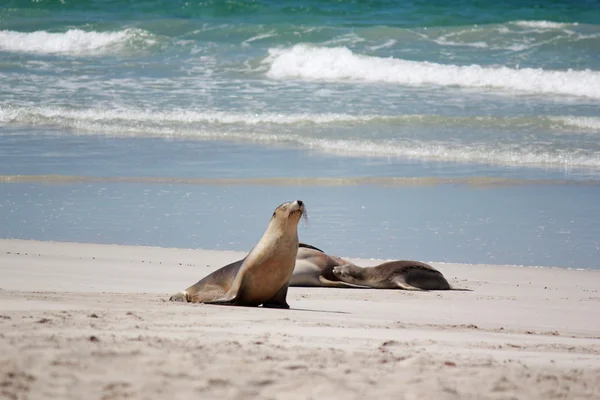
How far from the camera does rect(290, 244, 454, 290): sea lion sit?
825 centimetres

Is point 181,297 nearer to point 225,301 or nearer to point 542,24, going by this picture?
point 225,301

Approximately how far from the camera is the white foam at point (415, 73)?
2084 cm

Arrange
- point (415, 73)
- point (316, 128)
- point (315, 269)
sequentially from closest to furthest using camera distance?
point (315, 269) → point (316, 128) → point (415, 73)

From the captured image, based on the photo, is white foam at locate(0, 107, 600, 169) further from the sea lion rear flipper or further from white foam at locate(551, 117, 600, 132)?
the sea lion rear flipper

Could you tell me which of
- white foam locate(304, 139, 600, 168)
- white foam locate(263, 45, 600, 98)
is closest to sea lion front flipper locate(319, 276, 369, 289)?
white foam locate(304, 139, 600, 168)


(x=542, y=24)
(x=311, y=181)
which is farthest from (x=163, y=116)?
(x=542, y=24)

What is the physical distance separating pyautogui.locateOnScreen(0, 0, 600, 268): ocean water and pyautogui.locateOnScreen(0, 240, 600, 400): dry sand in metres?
1.64

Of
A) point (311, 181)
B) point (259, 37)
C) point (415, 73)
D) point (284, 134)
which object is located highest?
point (259, 37)

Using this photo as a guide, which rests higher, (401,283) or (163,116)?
(163,116)

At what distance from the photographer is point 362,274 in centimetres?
848

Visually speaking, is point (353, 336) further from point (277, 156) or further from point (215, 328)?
point (277, 156)

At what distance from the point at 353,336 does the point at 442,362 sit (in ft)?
2.56

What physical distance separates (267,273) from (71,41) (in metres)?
23.1

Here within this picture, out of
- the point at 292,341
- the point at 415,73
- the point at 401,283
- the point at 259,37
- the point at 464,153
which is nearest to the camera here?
the point at 292,341
